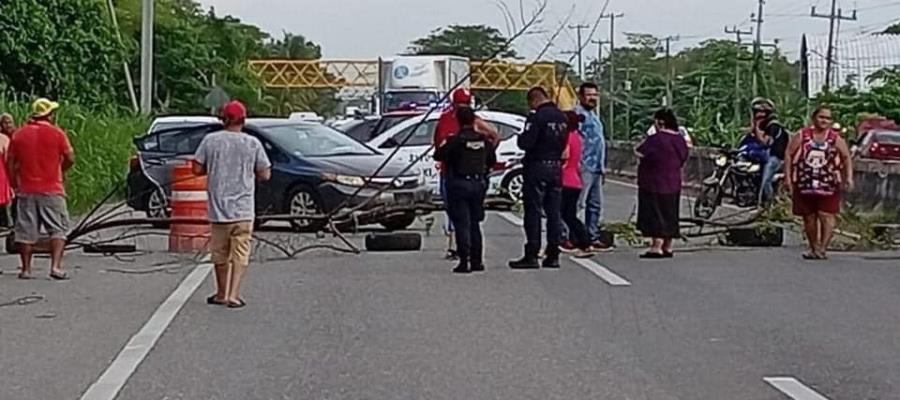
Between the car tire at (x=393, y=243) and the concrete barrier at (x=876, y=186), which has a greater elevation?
the concrete barrier at (x=876, y=186)

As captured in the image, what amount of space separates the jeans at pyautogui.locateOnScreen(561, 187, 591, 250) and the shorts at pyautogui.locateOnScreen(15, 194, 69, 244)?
17.0 feet

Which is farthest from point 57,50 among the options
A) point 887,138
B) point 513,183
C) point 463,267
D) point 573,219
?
point 463,267

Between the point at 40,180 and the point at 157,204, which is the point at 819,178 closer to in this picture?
the point at 40,180

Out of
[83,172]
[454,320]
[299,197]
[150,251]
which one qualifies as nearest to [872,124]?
[83,172]

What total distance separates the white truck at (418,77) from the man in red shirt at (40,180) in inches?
1067

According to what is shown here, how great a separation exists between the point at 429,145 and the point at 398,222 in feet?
16.7

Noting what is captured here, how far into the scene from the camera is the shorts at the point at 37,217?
15672mm

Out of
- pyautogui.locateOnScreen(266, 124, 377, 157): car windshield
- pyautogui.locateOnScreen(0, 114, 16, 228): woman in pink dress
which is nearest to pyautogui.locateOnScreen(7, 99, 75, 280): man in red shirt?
pyautogui.locateOnScreen(0, 114, 16, 228): woman in pink dress

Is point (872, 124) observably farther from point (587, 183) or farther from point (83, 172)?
point (587, 183)

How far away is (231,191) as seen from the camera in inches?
535

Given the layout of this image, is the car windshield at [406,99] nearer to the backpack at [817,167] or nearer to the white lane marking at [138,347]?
the backpack at [817,167]

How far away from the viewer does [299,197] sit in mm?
21375

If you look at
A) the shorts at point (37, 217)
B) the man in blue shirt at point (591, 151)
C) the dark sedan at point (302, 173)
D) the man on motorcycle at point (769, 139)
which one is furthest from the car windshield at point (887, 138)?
the shorts at point (37, 217)

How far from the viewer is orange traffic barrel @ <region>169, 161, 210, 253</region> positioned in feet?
61.7
